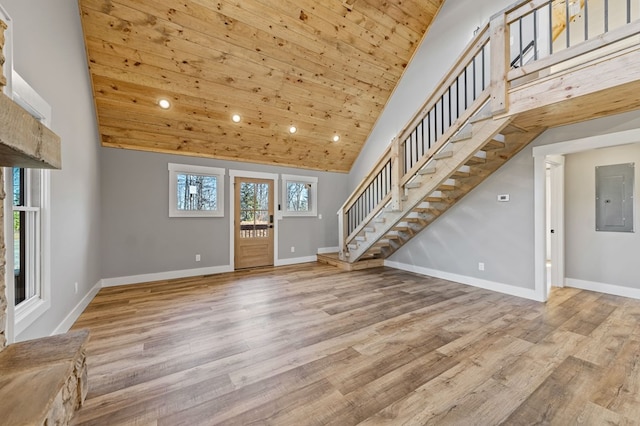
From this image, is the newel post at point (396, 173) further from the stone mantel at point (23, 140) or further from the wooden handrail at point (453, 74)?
the stone mantel at point (23, 140)

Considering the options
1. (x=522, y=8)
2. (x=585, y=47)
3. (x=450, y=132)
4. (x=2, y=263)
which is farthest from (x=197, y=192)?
(x=585, y=47)

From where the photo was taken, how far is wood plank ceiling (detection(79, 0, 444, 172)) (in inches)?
132

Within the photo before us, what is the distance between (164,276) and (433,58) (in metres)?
6.28

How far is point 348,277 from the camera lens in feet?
15.8

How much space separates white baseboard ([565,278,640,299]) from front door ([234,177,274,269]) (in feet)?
17.1

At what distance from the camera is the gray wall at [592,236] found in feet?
11.8

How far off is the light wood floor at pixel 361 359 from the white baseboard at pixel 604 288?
285 mm

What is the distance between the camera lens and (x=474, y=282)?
424 centimetres

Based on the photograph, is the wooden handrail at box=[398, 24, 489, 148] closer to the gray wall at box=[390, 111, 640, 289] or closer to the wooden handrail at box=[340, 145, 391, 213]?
the wooden handrail at box=[340, 145, 391, 213]

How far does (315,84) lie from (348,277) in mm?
3474

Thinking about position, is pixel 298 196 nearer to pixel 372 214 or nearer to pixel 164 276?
pixel 372 214

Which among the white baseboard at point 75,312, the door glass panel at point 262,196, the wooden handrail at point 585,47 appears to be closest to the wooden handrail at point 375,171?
the wooden handrail at point 585,47

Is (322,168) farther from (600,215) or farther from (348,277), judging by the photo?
(600,215)

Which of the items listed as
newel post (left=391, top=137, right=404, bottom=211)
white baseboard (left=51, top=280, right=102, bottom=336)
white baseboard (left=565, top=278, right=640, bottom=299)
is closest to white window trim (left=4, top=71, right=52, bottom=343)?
white baseboard (left=51, top=280, right=102, bottom=336)
